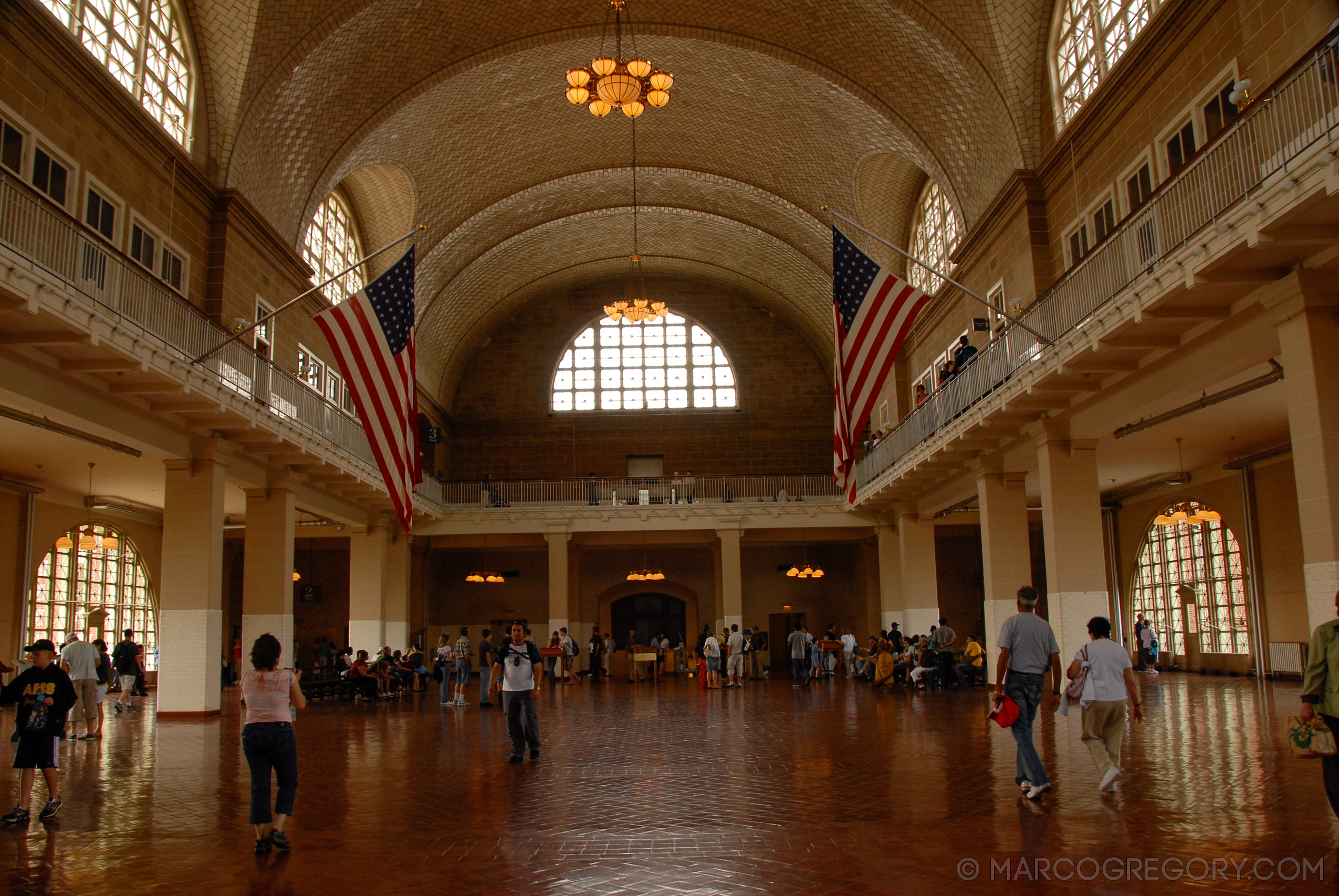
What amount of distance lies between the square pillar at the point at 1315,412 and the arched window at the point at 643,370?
86.4 feet

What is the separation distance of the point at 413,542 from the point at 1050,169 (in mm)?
20837

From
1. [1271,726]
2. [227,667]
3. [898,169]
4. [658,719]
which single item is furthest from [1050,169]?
[227,667]

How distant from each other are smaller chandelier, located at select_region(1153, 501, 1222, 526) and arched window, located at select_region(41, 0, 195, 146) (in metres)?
20.0

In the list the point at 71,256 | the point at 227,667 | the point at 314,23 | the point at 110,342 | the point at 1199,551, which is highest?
the point at 314,23

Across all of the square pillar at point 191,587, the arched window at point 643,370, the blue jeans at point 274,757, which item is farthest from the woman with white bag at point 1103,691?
the arched window at point 643,370

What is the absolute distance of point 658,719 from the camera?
14445 mm

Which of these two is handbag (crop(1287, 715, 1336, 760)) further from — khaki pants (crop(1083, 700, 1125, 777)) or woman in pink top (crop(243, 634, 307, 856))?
woman in pink top (crop(243, 634, 307, 856))

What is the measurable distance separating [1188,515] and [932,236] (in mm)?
9014

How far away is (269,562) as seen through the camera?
1894cm

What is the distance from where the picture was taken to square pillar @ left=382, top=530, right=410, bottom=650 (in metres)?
26.8

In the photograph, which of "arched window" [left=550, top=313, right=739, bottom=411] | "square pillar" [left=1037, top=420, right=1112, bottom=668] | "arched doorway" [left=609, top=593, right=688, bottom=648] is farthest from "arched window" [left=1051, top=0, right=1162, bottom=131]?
"arched doorway" [left=609, top=593, right=688, bottom=648]

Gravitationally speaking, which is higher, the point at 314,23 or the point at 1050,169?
the point at 314,23

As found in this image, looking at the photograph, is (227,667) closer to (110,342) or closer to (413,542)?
(413,542)

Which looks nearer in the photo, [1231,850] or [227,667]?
[1231,850]
